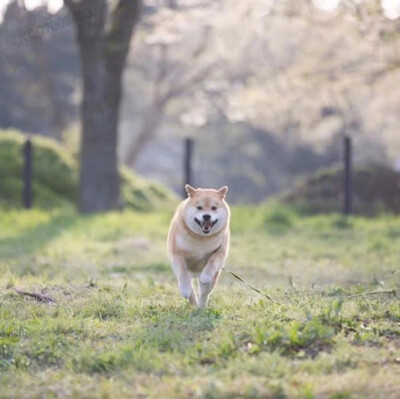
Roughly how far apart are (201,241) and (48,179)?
12.4 m

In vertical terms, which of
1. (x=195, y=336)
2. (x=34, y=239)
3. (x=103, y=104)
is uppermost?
(x=103, y=104)

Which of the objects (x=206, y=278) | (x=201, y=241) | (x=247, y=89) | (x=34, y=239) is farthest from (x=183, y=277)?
(x=247, y=89)

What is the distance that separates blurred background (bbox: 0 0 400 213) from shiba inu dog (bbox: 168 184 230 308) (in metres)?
10.9

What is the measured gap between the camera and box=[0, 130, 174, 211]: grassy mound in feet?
56.6

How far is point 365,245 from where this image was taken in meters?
12.0

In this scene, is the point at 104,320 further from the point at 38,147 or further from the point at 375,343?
the point at 38,147

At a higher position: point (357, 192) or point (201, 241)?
point (201, 241)

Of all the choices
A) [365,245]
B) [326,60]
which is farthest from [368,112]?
[365,245]

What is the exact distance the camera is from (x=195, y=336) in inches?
202

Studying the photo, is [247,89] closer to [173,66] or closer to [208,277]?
[173,66]

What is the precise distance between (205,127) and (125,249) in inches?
1158

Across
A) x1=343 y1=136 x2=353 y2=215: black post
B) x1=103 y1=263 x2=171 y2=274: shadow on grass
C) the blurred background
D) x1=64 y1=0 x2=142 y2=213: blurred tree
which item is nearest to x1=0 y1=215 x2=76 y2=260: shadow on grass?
x1=64 y1=0 x2=142 y2=213: blurred tree

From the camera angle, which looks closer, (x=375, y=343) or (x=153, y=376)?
(x=153, y=376)

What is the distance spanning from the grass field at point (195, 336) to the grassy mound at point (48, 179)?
7.65m
